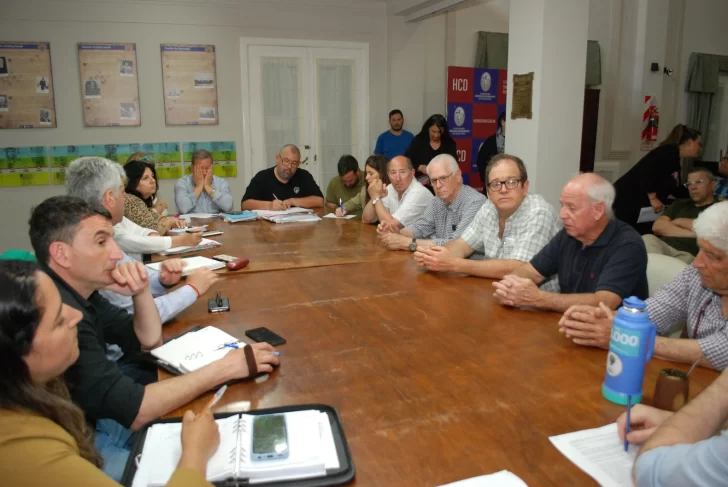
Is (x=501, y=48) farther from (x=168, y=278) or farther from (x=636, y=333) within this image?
(x=636, y=333)

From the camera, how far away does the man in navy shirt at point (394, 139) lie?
21.5 feet

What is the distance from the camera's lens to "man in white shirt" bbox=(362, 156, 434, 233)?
3835 millimetres

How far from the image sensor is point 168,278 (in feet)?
7.48

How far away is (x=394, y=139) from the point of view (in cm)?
657

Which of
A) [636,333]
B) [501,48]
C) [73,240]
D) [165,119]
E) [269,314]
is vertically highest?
[501,48]

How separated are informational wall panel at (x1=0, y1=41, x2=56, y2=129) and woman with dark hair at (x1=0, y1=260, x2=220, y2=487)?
544 cm

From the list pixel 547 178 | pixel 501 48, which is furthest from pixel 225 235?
pixel 501 48

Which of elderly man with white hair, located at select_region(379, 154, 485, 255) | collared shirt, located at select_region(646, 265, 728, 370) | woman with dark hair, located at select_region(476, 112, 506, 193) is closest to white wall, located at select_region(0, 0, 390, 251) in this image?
woman with dark hair, located at select_region(476, 112, 506, 193)

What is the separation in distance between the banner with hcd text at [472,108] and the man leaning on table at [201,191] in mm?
3434

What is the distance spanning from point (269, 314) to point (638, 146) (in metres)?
6.79

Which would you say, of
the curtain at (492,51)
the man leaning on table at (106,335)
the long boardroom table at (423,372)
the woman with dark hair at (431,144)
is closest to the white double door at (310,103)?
the woman with dark hair at (431,144)

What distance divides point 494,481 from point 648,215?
4180 mm

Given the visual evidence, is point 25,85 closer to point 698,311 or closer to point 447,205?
point 447,205

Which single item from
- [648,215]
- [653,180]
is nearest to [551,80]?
[653,180]
